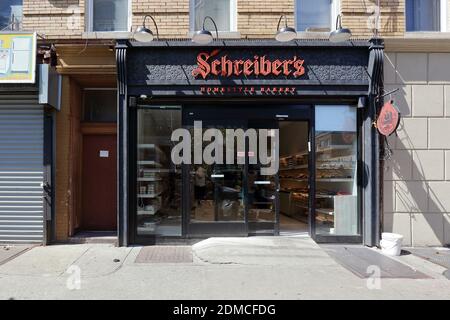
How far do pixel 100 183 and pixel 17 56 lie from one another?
3.21 m

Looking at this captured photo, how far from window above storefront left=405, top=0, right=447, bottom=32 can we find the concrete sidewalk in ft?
16.7

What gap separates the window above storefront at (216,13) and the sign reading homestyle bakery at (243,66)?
3.18 ft

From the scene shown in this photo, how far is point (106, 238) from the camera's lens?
26.1 ft

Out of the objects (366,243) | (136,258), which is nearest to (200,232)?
(136,258)

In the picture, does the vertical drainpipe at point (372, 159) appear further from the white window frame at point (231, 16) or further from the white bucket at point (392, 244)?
the white window frame at point (231, 16)

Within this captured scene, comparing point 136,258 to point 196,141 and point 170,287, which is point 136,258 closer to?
point 170,287

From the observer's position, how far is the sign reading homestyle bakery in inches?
301

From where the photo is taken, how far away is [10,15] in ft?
27.5

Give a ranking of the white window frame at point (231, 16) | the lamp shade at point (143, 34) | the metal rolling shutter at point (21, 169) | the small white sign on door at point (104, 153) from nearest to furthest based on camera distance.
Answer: the lamp shade at point (143, 34)
the metal rolling shutter at point (21, 169)
the white window frame at point (231, 16)
the small white sign on door at point (104, 153)

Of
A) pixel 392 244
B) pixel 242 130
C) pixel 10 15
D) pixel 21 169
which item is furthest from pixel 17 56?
pixel 392 244

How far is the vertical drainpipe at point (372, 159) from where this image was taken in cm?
762

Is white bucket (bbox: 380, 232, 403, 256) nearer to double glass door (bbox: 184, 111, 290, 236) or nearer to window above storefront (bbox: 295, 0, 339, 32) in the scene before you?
double glass door (bbox: 184, 111, 290, 236)

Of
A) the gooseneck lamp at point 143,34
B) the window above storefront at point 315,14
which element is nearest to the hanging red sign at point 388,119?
the window above storefront at point 315,14

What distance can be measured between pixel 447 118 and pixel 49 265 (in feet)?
27.6
